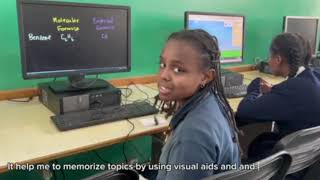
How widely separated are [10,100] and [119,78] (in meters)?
0.71

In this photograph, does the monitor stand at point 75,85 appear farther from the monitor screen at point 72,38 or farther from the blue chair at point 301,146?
the blue chair at point 301,146

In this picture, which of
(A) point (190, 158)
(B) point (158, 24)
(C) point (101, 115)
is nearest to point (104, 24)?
(C) point (101, 115)

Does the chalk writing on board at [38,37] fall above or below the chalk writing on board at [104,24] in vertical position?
below

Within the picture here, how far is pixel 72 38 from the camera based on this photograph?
5.63ft

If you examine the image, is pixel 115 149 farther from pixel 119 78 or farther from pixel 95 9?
pixel 95 9

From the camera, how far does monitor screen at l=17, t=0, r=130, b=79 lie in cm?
160

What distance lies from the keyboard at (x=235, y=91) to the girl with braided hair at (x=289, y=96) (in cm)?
28

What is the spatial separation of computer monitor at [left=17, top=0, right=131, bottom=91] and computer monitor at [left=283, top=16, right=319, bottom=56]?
166 centimetres

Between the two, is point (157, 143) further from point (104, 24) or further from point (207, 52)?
point (207, 52)

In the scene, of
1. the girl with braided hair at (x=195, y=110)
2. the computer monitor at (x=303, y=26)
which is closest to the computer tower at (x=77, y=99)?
the girl with braided hair at (x=195, y=110)

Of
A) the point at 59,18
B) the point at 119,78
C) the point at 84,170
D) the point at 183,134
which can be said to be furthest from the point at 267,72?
the point at 183,134

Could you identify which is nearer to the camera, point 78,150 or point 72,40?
point 78,150

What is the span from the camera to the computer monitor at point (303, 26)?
2922 millimetres

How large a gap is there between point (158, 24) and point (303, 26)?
4.61 feet
